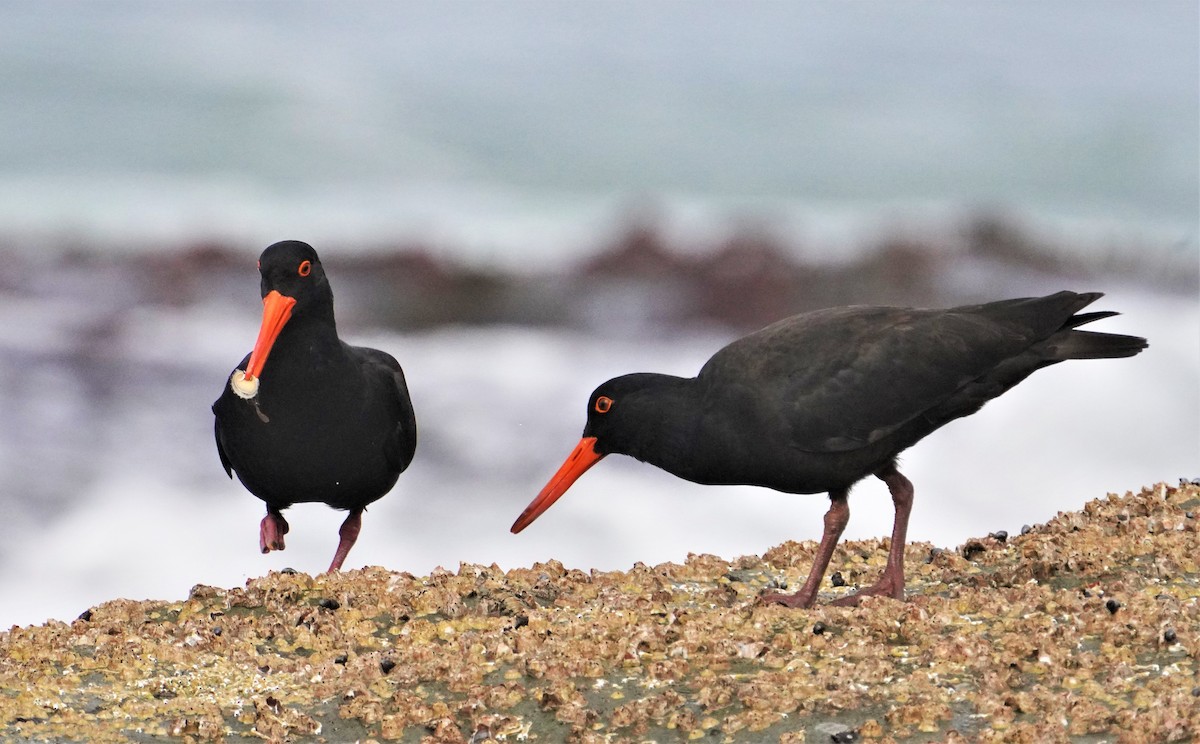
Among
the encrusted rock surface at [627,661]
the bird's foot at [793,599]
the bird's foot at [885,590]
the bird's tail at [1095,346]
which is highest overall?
the bird's tail at [1095,346]

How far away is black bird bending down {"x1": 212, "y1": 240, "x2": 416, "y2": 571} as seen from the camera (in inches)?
250

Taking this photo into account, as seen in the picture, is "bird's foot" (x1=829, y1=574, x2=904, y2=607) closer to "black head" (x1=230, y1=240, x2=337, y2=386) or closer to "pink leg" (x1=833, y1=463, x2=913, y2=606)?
"pink leg" (x1=833, y1=463, x2=913, y2=606)

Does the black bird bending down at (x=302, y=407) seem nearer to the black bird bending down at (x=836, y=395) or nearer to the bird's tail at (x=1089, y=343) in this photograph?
the black bird bending down at (x=836, y=395)

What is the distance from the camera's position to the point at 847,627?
4.90m

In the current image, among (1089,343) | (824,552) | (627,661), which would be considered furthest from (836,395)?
(627,661)

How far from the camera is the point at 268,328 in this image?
626 centimetres

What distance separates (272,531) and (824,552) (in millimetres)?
2963

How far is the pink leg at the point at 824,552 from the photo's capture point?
5539 millimetres

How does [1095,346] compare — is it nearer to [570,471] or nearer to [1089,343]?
[1089,343]

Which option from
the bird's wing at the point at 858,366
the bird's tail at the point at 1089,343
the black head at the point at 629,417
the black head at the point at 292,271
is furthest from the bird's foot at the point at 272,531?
the bird's tail at the point at 1089,343

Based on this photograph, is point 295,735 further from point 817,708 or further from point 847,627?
point 847,627

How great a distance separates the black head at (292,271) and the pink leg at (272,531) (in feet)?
4.07

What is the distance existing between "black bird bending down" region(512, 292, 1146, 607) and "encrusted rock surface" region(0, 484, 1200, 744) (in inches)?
21.8

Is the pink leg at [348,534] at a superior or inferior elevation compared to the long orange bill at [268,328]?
inferior
